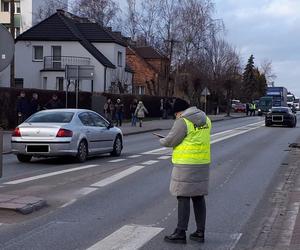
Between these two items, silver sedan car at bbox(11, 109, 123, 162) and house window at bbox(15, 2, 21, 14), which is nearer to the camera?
silver sedan car at bbox(11, 109, 123, 162)

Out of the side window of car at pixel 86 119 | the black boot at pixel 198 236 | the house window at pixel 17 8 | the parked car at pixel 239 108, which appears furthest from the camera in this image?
the parked car at pixel 239 108

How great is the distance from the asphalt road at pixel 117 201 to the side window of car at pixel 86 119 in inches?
39.5

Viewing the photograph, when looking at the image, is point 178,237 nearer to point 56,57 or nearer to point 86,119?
point 86,119

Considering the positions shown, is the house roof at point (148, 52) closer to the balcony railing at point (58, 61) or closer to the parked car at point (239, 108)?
the balcony railing at point (58, 61)

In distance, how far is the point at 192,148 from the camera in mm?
7086

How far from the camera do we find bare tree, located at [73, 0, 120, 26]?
7762 centimetres

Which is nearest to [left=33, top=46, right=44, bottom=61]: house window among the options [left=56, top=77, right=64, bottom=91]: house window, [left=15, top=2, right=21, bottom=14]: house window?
[left=56, top=77, right=64, bottom=91]: house window

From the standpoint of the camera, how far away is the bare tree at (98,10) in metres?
77.6

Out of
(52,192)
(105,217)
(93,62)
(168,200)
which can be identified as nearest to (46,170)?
(52,192)

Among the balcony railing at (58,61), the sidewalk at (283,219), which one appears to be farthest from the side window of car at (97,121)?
the balcony railing at (58,61)

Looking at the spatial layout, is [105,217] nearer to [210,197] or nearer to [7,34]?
[210,197]

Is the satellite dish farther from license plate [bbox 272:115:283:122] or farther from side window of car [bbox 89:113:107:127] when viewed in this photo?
license plate [bbox 272:115:283:122]

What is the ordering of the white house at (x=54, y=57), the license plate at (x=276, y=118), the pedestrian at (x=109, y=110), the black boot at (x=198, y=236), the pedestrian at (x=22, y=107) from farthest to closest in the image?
1. the white house at (x=54, y=57)
2. the license plate at (x=276, y=118)
3. the pedestrian at (x=109, y=110)
4. the pedestrian at (x=22, y=107)
5. the black boot at (x=198, y=236)

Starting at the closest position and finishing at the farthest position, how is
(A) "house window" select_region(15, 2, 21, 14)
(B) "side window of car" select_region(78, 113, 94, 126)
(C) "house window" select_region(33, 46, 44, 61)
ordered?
(B) "side window of car" select_region(78, 113, 94, 126), (C) "house window" select_region(33, 46, 44, 61), (A) "house window" select_region(15, 2, 21, 14)
